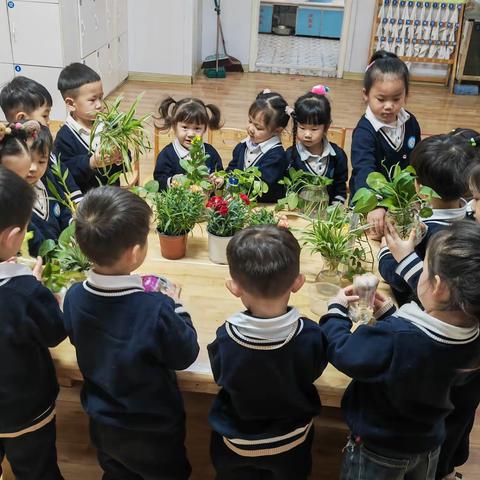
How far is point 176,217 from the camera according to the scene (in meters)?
1.84

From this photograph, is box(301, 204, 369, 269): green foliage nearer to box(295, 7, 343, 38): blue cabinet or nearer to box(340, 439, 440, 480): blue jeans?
box(340, 439, 440, 480): blue jeans

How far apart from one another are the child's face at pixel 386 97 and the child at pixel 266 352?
1.38 m

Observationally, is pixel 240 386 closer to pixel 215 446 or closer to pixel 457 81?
pixel 215 446

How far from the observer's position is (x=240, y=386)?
4.37ft

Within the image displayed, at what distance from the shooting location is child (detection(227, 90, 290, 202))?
250 cm

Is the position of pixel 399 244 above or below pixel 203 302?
above

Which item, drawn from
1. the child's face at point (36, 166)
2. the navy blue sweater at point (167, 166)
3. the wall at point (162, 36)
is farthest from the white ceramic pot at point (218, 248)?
the wall at point (162, 36)

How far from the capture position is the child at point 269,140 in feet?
8.21

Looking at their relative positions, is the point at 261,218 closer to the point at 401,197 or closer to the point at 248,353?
the point at 401,197

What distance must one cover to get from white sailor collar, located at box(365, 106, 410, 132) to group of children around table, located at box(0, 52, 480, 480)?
838mm

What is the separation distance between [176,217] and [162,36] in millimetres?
5395

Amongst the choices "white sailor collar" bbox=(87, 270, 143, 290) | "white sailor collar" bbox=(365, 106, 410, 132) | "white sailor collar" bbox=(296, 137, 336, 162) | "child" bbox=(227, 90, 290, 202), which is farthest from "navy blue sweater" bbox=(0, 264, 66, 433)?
"white sailor collar" bbox=(365, 106, 410, 132)

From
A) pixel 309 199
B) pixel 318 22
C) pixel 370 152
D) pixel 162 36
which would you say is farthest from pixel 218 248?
pixel 318 22

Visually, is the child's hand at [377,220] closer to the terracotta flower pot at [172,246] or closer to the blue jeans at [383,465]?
the terracotta flower pot at [172,246]
